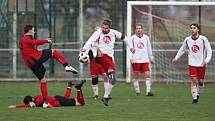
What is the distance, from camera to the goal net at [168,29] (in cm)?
2608

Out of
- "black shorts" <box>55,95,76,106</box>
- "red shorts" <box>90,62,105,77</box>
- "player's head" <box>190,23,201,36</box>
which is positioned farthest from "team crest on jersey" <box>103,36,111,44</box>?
"black shorts" <box>55,95,76,106</box>

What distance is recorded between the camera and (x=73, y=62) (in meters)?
28.2

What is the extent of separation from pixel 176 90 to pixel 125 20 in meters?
6.39

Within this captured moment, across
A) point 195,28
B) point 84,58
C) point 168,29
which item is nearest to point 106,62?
point 84,58

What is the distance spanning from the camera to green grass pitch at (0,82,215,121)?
1324 cm

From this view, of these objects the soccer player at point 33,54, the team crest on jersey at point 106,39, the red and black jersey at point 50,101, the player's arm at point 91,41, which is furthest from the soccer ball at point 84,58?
the team crest on jersey at point 106,39

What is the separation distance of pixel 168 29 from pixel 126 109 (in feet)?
37.7

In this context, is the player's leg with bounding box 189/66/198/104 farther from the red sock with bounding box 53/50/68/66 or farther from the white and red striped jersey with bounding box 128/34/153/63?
the white and red striped jersey with bounding box 128/34/153/63

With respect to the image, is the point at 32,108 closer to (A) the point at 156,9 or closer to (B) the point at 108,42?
(B) the point at 108,42

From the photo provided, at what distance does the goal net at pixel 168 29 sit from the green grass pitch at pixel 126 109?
483cm

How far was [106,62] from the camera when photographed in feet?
58.3

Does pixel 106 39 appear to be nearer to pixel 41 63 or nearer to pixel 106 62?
pixel 106 62

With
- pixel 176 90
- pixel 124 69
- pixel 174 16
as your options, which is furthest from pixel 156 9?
pixel 176 90

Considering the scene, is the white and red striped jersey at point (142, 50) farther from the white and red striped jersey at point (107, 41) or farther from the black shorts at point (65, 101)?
the black shorts at point (65, 101)
